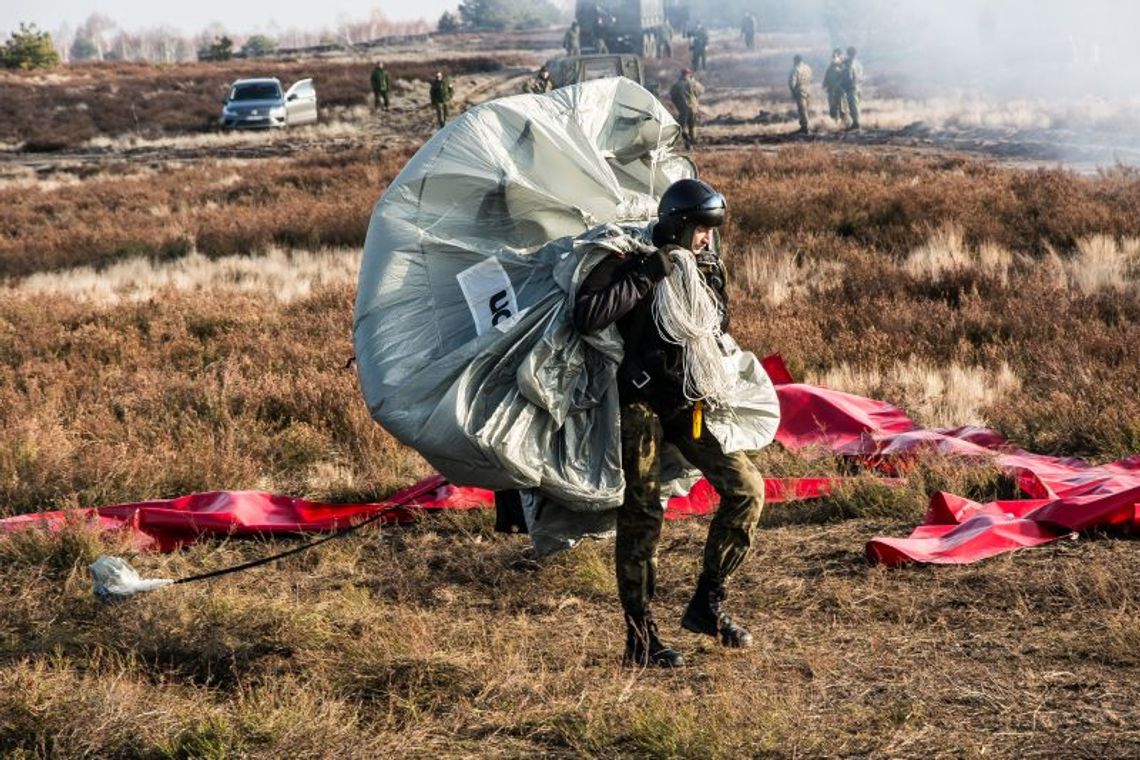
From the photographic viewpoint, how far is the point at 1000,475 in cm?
673

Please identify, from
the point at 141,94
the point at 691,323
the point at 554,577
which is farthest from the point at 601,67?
the point at 691,323

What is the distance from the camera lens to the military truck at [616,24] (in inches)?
1951

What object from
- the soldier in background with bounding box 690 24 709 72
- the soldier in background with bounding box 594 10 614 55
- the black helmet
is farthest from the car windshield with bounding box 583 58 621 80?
the soldier in background with bounding box 690 24 709 72

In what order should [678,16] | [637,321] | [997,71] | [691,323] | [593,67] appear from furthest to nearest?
[678,16] < [997,71] < [593,67] < [637,321] < [691,323]

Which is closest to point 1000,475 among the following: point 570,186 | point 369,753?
point 570,186

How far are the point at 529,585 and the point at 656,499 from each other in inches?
49.5

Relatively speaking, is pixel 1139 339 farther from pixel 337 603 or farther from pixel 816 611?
pixel 337 603

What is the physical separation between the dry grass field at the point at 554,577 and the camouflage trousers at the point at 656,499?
12.9 inches

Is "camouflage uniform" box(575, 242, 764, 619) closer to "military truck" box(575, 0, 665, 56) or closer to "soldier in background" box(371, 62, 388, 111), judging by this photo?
"soldier in background" box(371, 62, 388, 111)

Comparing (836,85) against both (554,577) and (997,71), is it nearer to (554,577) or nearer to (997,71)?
(997,71)

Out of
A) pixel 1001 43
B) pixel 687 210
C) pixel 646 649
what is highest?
pixel 1001 43

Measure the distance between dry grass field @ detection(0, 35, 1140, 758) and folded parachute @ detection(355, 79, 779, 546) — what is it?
0.75 meters

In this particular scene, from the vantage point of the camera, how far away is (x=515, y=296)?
493 cm

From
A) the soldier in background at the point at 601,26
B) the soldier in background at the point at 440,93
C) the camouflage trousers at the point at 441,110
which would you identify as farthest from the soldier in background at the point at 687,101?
the soldier in background at the point at 601,26
